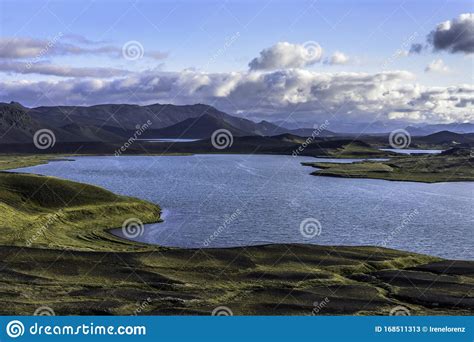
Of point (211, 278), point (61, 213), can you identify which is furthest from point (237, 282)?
point (61, 213)

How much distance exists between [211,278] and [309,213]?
4737cm

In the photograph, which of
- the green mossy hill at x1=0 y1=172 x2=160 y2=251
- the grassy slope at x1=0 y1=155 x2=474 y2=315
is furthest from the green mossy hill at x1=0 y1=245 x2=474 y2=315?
the green mossy hill at x1=0 y1=172 x2=160 y2=251

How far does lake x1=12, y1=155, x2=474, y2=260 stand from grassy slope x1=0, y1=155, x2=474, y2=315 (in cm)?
914

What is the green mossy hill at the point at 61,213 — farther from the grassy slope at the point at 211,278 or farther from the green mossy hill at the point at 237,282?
the green mossy hill at the point at 237,282

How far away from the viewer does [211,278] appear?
49.0 meters

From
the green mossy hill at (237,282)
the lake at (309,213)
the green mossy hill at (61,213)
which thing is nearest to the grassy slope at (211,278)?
the green mossy hill at (237,282)

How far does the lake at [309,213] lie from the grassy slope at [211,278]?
9.14 metres

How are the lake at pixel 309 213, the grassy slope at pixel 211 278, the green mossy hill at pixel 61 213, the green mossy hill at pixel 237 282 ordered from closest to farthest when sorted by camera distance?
1. the green mossy hill at pixel 237 282
2. the grassy slope at pixel 211 278
3. the green mossy hill at pixel 61 213
4. the lake at pixel 309 213

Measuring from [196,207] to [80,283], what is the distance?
178ft

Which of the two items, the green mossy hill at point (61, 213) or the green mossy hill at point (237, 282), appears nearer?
the green mossy hill at point (237, 282)

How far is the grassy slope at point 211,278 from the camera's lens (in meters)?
40.2

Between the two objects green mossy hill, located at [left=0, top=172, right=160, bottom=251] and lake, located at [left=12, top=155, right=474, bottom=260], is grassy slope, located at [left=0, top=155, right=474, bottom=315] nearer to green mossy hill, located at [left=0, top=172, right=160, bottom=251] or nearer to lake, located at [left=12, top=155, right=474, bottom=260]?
green mossy hill, located at [left=0, top=172, right=160, bottom=251]

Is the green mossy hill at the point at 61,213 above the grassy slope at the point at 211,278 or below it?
above

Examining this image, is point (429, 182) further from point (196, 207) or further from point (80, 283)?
point (80, 283)
